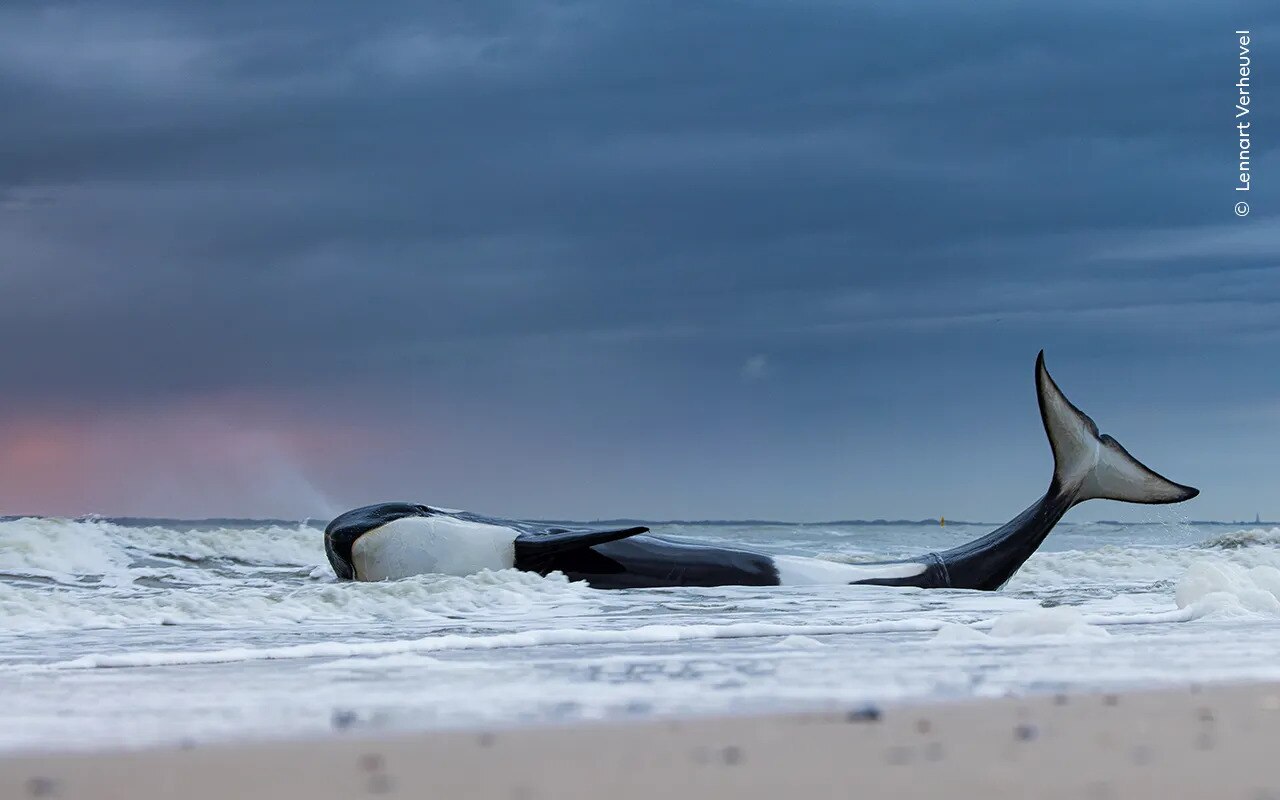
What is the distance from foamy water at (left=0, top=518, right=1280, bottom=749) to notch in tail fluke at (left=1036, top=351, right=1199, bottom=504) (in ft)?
4.62

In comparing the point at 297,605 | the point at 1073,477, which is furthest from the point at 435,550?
the point at 1073,477

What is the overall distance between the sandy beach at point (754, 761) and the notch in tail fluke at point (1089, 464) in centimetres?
873

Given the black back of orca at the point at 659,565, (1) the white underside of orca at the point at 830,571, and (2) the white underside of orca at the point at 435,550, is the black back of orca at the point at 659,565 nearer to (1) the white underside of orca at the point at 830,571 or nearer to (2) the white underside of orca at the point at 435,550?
(1) the white underside of orca at the point at 830,571

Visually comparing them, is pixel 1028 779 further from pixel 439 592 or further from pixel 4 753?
pixel 439 592

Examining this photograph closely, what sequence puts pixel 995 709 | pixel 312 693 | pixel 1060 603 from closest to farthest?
pixel 995 709 < pixel 312 693 < pixel 1060 603

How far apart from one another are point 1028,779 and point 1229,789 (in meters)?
0.31

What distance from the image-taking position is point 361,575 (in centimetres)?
959

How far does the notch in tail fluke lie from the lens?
11422 millimetres

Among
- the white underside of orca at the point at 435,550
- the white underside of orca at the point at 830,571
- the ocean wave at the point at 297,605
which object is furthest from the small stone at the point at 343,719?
the white underside of orca at the point at 830,571

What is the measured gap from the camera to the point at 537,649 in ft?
16.9

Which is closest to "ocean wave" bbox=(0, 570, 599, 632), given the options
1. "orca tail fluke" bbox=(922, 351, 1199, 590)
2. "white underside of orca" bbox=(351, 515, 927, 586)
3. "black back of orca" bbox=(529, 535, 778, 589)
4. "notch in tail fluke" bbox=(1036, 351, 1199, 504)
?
"white underside of orca" bbox=(351, 515, 927, 586)

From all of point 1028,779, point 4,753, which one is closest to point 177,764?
point 4,753

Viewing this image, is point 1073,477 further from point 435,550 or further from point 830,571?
point 435,550

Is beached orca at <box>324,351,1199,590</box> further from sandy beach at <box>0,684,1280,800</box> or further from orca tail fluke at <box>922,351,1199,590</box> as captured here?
sandy beach at <box>0,684,1280,800</box>
